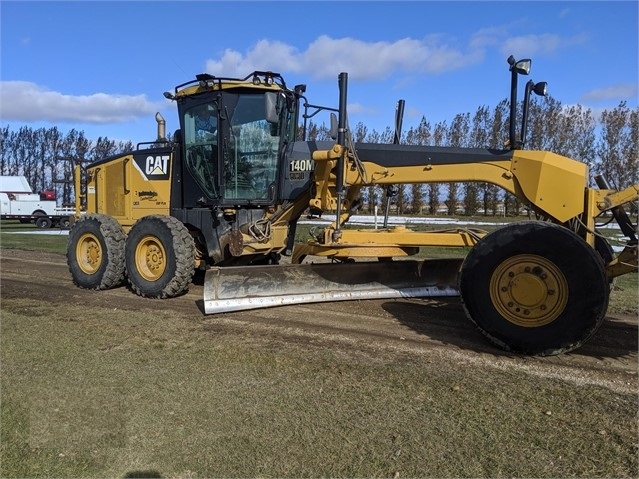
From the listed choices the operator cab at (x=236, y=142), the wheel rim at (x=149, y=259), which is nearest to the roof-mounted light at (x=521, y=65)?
the operator cab at (x=236, y=142)

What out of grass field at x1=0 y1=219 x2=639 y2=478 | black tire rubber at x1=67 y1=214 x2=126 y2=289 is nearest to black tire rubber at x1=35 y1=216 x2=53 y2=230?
black tire rubber at x1=67 y1=214 x2=126 y2=289

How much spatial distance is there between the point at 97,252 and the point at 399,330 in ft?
19.2

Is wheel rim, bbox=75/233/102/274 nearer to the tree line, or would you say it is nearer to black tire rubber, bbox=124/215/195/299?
black tire rubber, bbox=124/215/195/299

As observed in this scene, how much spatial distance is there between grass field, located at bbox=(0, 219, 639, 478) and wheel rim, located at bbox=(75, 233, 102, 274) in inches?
158

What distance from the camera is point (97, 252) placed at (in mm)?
9664

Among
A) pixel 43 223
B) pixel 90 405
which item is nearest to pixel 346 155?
pixel 90 405

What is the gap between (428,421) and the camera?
381 centimetres

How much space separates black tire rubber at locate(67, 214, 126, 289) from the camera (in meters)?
9.30

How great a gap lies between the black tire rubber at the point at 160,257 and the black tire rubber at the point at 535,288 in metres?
4.31

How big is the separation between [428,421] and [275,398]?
1.17 meters

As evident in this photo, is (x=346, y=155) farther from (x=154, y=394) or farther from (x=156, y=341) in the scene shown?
(x=154, y=394)

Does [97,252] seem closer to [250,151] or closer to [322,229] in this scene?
[250,151]

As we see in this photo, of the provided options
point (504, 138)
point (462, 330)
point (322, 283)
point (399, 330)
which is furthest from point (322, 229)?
point (504, 138)

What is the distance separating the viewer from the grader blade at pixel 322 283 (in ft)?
23.6
